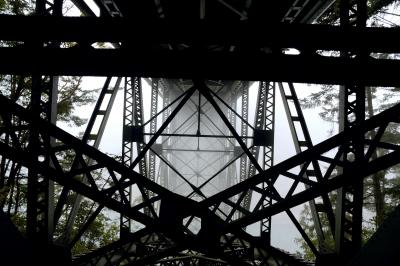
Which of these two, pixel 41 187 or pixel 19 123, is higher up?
pixel 19 123

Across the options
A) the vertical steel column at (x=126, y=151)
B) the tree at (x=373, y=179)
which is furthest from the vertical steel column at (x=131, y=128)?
the tree at (x=373, y=179)

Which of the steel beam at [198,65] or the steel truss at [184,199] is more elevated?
the steel beam at [198,65]

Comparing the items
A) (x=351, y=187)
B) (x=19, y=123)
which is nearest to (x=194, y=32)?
(x=351, y=187)

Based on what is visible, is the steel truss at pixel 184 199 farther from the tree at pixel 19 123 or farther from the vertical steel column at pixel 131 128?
the tree at pixel 19 123

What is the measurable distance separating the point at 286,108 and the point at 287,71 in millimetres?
2735

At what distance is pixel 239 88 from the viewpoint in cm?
1330

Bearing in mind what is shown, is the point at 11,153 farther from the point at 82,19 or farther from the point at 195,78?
the point at 195,78

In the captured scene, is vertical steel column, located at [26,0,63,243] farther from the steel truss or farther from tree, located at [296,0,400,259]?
tree, located at [296,0,400,259]

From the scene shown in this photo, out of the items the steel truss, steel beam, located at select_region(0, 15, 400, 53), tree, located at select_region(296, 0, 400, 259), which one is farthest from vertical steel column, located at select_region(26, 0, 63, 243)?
tree, located at select_region(296, 0, 400, 259)

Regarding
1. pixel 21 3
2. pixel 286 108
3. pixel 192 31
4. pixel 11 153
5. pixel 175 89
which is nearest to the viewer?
pixel 11 153

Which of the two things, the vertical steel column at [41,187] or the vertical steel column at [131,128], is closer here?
the vertical steel column at [41,187]

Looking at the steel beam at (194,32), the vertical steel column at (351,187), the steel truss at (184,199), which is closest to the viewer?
the steel truss at (184,199)

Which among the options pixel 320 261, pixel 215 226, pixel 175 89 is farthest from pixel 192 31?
pixel 175 89

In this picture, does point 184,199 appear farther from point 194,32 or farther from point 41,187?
point 41,187
